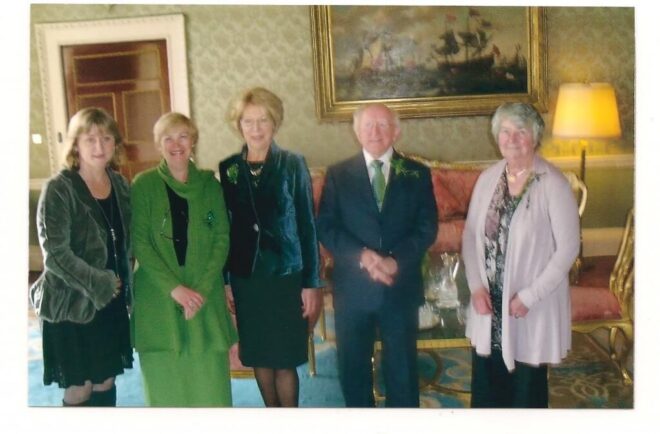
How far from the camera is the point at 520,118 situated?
6.91ft

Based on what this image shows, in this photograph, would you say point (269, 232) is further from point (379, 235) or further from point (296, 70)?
point (296, 70)

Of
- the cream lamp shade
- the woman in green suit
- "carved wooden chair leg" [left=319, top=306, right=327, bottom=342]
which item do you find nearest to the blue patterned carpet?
"carved wooden chair leg" [left=319, top=306, right=327, bottom=342]

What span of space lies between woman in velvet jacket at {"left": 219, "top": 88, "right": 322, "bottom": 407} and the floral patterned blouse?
599 millimetres

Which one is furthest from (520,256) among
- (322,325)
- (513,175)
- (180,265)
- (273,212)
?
(180,265)

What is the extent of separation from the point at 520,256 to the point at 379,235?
0.48 meters

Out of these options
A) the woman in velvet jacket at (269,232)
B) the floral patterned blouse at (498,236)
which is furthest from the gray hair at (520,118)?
the woman in velvet jacket at (269,232)

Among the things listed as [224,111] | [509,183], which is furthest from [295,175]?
[509,183]

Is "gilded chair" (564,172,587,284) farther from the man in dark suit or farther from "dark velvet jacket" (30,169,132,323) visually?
"dark velvet jacket" (30,169,132,323)

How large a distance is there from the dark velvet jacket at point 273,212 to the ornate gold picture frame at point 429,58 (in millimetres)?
241

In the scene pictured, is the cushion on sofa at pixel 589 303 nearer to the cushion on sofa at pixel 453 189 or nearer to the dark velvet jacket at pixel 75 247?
the cushion on sofa at pixel 453 189

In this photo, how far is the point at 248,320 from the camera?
216cm
